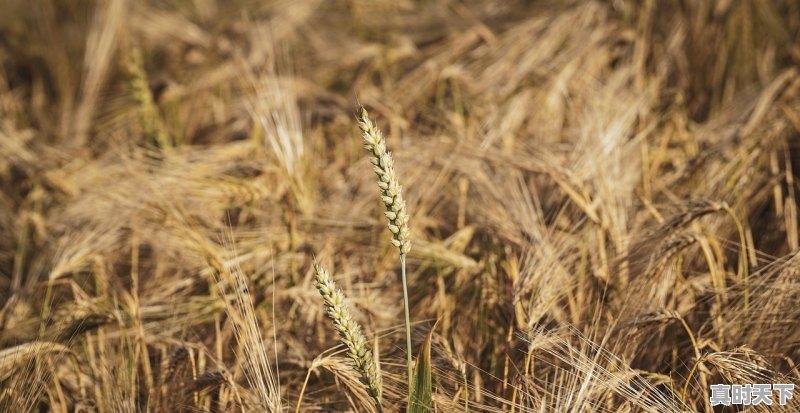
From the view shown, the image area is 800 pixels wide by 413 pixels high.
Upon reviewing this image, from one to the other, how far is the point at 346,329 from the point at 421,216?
828mm

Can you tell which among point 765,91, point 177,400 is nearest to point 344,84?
point 765,91

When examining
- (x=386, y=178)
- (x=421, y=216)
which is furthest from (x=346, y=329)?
(x=421, y=216)

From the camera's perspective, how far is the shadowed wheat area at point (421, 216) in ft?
4.22

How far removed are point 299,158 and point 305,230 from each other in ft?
0.56

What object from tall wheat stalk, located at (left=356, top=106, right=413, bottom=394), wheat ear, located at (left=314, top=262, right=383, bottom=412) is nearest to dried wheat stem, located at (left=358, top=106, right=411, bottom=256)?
tall wheat stalk, located at (left=356, top=106, right=413, bottom=394)

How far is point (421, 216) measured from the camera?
5.95 ft

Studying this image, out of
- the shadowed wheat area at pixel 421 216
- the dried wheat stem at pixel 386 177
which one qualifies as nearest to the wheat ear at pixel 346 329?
the shadowed wheat area at pixel 421 216

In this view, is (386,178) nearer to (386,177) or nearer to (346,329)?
(386,177)

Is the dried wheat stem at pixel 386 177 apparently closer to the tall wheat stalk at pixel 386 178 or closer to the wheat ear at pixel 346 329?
the tall wheat stalk at pixel 386 178

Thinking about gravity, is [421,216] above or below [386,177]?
below

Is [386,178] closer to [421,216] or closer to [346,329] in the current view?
[346,329]

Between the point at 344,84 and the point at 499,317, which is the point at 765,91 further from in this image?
the point at 344,84

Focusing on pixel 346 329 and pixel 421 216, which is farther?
pixel 421 216

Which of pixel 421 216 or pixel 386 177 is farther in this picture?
pixel 421 216
